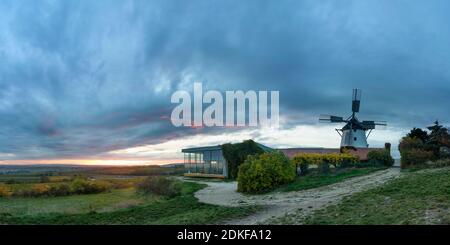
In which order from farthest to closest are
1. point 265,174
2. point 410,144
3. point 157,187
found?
point 410,144 < point 157,187 < point 265,174

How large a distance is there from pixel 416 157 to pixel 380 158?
6.88 m

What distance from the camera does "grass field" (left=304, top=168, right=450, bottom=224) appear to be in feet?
33.8

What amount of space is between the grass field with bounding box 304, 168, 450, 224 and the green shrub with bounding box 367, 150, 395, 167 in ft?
50.3

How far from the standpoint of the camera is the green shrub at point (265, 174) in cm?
2312

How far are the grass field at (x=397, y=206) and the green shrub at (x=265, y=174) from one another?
7968mm

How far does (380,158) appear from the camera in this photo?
31.9 metres

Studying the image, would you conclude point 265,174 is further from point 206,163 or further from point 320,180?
point 206,163

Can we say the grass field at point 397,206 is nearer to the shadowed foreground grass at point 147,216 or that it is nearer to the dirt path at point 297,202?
the dirt path at point 297,202

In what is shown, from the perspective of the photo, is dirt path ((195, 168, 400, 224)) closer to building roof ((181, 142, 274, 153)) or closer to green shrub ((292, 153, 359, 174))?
green shrub ((292, 153, 359, 174))

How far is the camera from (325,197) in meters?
16.7

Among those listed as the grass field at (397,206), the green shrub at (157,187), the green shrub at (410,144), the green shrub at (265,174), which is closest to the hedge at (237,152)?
the green shrub at (265,174)

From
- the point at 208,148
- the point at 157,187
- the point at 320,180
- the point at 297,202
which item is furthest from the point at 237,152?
the point at 297,202
